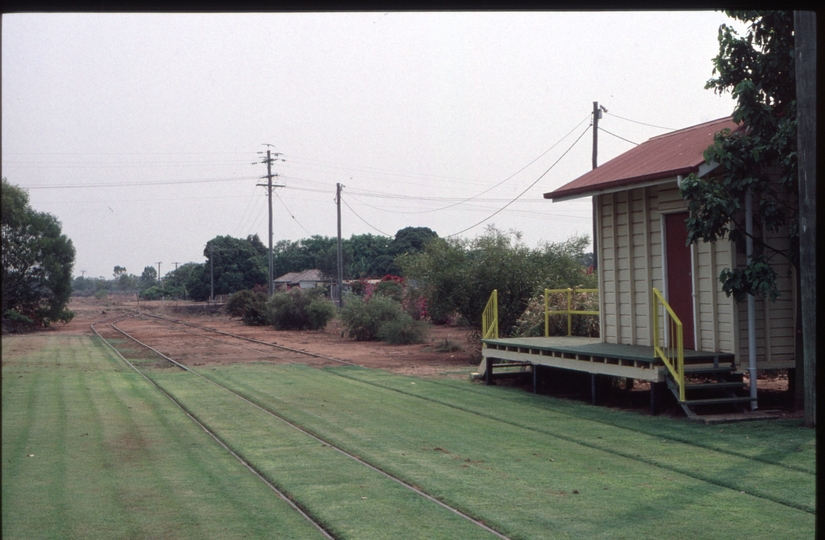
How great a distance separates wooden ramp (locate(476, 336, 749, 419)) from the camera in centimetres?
1197

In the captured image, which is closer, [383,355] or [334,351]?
[383,355]

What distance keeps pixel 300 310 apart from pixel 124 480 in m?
35.1

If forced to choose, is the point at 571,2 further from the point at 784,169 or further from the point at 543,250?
the point at 543,250

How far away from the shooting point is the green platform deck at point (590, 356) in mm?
12273

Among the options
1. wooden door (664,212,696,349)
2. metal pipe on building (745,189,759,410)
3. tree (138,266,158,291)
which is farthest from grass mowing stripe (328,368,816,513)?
tree (138,266,158,291)

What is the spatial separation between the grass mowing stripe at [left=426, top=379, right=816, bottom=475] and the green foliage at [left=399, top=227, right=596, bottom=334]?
8.98m

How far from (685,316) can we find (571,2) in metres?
11.6

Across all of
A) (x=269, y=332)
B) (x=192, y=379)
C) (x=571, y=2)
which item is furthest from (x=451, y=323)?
(x=571, y=2)

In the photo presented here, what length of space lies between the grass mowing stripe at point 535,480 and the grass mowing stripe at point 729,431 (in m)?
1.35

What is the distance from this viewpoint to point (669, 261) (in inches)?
539

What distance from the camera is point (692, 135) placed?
14.6m

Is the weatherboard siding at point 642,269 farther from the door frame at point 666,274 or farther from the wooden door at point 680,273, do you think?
the wooden door at point 680,273

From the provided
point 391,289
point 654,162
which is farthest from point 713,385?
point 391,289

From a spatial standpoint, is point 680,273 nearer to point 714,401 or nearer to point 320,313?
point 714,401
